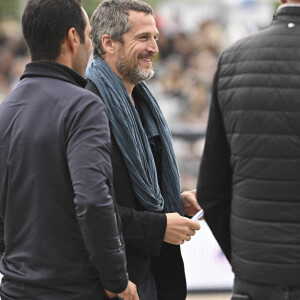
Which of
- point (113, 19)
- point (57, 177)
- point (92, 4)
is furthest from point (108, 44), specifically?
point (92, 4)

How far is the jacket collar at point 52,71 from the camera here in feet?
8.66

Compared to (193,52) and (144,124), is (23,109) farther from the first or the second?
(193,52)

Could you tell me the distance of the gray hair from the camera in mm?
3293

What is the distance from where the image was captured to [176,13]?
14883 mm

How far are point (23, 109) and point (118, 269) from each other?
684 mm

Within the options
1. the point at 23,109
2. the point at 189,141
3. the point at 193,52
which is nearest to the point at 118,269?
the point at 23,109

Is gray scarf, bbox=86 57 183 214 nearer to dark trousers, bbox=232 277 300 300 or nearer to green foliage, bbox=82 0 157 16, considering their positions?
dark trousers, bbox=232 277 300 300

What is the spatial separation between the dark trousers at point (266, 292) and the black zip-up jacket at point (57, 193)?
440 millimetres

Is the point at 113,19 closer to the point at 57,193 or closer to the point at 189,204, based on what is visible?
the point at 189,204

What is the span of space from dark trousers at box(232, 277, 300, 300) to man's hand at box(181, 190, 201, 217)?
100 centimetres

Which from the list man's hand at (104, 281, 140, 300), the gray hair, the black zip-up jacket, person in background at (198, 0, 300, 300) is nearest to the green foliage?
the gray hair

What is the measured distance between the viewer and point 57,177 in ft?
8.32

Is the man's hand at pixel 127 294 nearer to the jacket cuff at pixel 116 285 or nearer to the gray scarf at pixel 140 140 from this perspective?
the jacket cuff at pixel 116 285

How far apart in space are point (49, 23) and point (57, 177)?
57 cm
